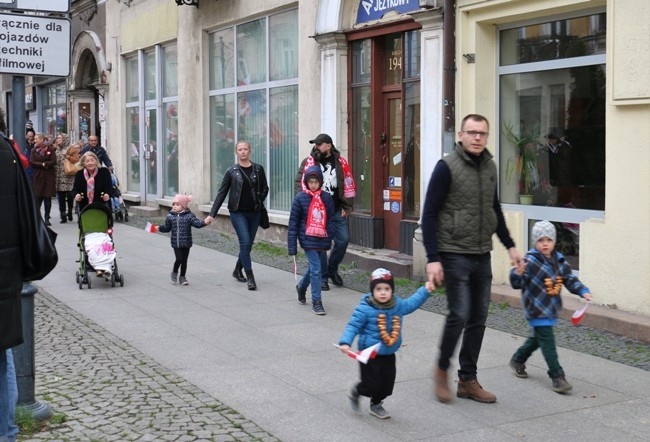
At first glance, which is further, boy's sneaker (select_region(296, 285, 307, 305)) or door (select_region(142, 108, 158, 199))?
door (select_region(142, 108, 158, 199))

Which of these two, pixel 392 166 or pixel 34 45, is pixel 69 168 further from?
pixel 34 45

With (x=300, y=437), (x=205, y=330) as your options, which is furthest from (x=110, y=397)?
(x=205, y=330)

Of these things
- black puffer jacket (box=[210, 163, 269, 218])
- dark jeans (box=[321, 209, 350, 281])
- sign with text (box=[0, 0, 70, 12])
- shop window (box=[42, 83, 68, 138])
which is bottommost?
dark jeans (box=[321, 209, 350, 281])

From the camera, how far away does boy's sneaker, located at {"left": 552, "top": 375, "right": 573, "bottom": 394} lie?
6.64 meters

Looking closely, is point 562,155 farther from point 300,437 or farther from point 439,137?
point 300,437

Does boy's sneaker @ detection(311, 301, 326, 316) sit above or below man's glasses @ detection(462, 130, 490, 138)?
below

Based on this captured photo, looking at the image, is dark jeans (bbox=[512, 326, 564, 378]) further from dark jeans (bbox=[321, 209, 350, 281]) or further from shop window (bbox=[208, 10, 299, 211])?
shop window (bbox=[208, 10, 299, 211])

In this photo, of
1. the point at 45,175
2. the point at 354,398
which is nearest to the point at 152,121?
the point at 45,175

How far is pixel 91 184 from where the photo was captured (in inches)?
482

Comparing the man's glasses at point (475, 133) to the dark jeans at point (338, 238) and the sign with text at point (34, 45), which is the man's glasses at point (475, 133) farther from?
the dark jeans at point (338, 238)

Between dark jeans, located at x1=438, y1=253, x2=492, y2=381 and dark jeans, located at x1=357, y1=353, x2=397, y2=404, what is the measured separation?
468 millimetres

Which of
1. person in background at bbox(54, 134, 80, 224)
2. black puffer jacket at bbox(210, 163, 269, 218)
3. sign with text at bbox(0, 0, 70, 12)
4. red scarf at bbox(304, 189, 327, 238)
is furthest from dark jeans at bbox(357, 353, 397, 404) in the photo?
person in background at bbox(54, 134, 80, 224)

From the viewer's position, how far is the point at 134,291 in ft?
36.8

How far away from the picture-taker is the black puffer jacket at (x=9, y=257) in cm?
468
